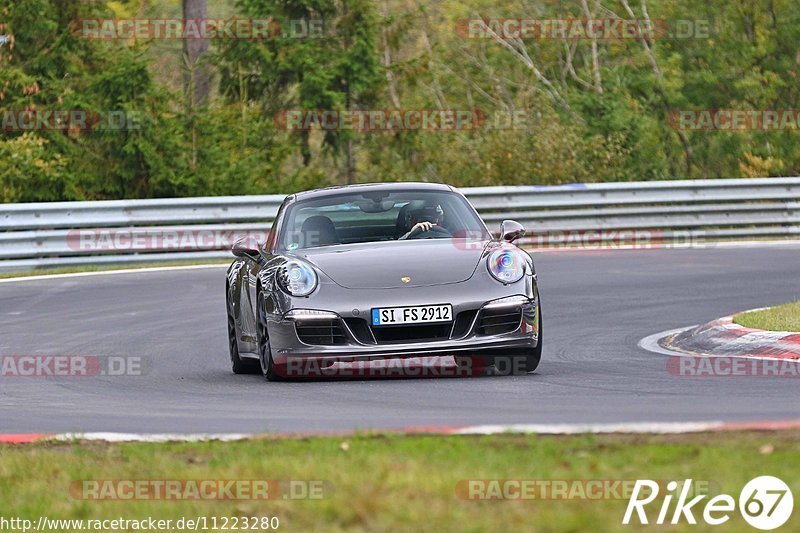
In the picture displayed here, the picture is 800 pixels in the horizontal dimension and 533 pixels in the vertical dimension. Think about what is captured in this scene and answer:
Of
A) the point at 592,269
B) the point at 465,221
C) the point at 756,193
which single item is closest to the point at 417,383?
the point at 465,221

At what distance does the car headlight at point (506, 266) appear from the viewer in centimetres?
1006

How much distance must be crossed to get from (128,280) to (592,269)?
578 centimetres

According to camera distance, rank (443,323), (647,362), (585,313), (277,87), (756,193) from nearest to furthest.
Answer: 1. (443,323)
2. (647,362)
3. (585,313)
4. (756,193)
5. (277,87)

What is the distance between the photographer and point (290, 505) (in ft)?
18.5

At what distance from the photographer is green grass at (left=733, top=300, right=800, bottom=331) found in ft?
37.6

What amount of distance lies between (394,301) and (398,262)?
418 millimetres

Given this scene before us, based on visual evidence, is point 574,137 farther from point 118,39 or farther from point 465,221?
point 465,221

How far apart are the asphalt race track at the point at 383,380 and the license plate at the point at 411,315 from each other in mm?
404

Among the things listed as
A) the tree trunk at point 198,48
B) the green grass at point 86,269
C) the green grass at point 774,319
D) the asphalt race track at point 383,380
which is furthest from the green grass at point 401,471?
the tree trunk at point 198,48

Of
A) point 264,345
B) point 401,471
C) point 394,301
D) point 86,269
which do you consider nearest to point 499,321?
point 394,301

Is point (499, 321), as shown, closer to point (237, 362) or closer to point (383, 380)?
point (383, 380)

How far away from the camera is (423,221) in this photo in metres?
11.2

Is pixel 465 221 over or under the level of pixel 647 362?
over

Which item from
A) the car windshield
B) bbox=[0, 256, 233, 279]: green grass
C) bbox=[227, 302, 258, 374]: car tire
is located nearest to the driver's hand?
the car windshield
